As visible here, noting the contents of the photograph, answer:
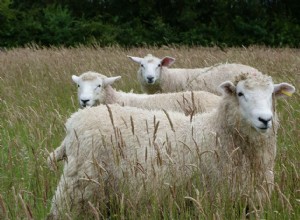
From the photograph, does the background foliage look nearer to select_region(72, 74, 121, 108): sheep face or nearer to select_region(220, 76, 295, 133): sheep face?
select_region(72, 74, 121, 108): sheep face

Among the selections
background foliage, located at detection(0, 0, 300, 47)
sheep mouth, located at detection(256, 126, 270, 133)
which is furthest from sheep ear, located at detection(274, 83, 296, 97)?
background foliage, located at detection(0, 0, 300, 47)

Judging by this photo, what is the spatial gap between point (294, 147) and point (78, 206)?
163 cm

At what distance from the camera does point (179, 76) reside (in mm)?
7695

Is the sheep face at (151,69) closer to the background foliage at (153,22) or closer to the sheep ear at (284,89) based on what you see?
the sheep ear at (284,89)

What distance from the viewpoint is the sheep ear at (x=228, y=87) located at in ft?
11.0

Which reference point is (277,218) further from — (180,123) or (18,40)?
(18,40)

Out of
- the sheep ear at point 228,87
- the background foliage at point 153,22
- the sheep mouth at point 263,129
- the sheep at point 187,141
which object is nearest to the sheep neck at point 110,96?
the sheep at point 187,141

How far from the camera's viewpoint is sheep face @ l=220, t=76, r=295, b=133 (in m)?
2.98

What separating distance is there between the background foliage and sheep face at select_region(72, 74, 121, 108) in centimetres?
1320

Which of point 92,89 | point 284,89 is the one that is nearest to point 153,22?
point 92,89

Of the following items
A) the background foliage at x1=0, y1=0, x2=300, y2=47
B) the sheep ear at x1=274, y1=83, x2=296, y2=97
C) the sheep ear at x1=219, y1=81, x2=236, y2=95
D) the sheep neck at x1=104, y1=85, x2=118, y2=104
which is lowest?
the background foliage at x1=0, y1=0, x2=300, y2=47

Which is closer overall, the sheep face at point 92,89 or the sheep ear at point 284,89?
the sheep ear at point 284,89

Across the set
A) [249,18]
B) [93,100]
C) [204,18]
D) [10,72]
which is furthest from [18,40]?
[93,100]

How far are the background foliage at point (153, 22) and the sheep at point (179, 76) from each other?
11494 millimetres
